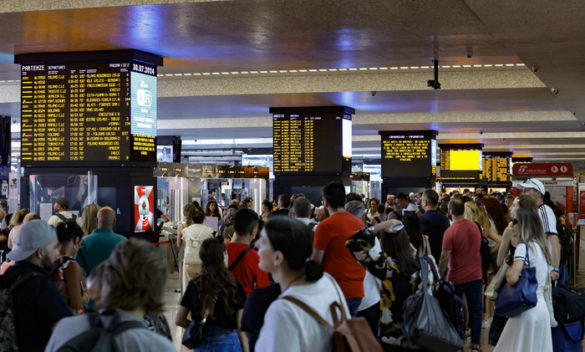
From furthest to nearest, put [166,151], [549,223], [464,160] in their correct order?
[464,160] < [166,151] < [549,223]

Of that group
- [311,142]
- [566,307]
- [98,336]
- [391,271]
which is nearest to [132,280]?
[98,336]

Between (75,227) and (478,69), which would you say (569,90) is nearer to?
(478,69)

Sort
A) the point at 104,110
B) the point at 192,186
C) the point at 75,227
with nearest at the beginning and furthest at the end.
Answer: the point at 75,227 < the point at 104,110 < the point at 192,186

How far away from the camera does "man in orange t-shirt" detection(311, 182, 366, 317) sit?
17.3 feet

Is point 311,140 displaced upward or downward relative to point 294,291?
upward

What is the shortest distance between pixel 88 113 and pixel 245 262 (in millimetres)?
6242

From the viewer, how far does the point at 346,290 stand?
5305mm

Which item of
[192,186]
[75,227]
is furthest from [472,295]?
[192,186]

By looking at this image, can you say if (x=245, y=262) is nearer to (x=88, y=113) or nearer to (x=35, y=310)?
(x=35, y=310)

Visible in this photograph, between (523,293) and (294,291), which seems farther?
(523,293)

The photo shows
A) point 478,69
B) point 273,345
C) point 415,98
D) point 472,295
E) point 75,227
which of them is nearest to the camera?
point 273,345

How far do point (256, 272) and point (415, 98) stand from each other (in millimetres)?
11422

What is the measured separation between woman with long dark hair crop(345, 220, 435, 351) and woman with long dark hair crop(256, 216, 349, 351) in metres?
1.65

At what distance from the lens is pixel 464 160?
32219mm
